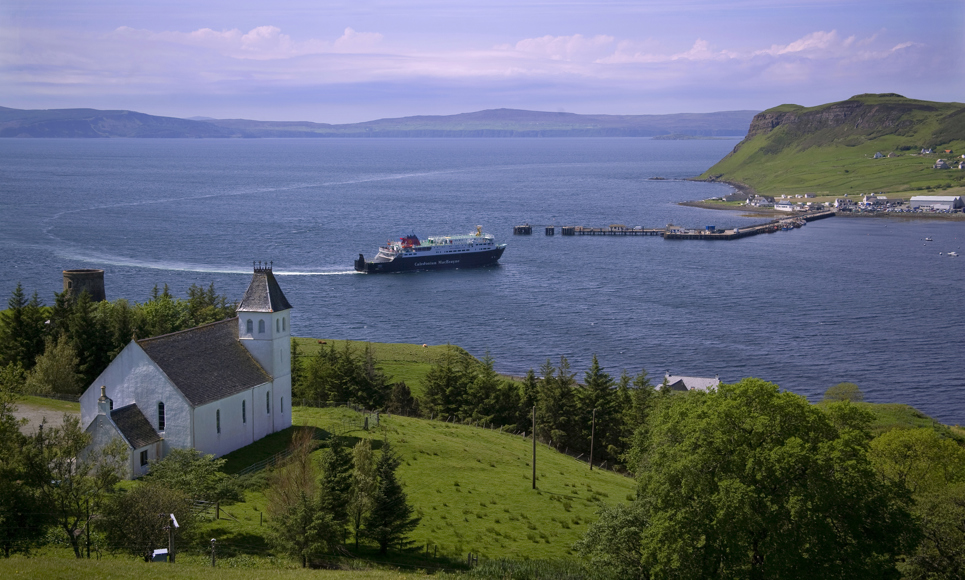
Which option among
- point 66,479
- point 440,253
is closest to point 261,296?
point 66,479

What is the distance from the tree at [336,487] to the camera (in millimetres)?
31578

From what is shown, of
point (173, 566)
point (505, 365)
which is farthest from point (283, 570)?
point (505, 365)

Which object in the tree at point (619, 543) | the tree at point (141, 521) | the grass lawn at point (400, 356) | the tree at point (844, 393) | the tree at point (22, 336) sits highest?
the tree at point (22, 336)

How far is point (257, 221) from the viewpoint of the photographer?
180 m

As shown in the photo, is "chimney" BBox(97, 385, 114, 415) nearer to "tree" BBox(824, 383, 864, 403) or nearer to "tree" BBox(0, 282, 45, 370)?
"tree" BBox(0, 282, 45, 370)

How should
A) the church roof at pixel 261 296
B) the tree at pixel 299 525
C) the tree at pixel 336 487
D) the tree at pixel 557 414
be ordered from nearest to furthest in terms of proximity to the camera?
the tree at pixel 299 525, the tree at pixel 336 487, the church roof at pixel 261 296, the tree at pixel 557 414

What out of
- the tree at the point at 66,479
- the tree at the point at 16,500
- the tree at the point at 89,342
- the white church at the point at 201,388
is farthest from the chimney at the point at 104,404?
the tree at the point at 89,342

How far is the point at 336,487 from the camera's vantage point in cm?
3206

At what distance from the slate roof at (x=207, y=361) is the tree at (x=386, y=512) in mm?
13272

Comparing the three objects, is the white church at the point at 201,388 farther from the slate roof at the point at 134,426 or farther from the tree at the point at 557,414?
the tree at the point at 557,414

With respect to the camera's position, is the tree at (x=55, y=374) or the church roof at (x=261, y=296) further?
the tree at (x=55, y=374)

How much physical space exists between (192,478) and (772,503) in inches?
911

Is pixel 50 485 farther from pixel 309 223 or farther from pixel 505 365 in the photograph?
pixel 309 223

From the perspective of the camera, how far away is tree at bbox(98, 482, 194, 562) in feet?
96.0
